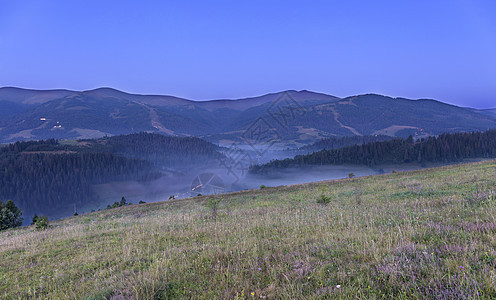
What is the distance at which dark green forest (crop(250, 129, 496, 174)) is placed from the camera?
138 meters

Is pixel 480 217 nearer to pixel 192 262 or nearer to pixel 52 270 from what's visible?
pixel 192 262

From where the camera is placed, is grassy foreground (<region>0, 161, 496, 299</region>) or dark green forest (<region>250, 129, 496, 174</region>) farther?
dark green forest (<region>250, 129, 496, 174</region>)

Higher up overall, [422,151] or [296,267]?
[422,151]

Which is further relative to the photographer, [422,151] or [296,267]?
[422,151]

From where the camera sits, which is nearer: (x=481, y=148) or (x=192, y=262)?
(x=192, y=262)

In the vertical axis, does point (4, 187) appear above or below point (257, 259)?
below

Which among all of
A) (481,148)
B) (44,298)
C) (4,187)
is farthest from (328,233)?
(4,187)

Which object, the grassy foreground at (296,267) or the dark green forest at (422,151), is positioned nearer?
the grassy foreground at (296,267)

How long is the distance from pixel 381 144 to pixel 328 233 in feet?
638

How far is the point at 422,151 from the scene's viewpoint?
153125 mm

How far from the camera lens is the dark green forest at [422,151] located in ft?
452

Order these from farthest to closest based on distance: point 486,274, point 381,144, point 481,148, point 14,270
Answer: point 381,144 < point 481,148 < point 14,270 < point 486,274

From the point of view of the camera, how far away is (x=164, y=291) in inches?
186

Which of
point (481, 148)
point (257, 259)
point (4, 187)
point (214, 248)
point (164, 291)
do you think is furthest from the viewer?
point (4, 187)
